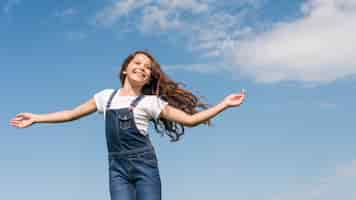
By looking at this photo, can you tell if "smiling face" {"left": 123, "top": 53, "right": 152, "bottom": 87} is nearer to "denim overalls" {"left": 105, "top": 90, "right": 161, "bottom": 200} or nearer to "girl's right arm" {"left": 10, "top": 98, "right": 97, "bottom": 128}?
"denim overalls" {"left": 105, "top": 90, "right": 161, "bottom": 200}

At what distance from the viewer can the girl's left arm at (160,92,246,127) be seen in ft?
24.6

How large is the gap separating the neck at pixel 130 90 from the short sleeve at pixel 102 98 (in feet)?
0.54

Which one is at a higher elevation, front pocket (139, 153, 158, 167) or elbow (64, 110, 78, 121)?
elbow (64, 110, 78, 121)

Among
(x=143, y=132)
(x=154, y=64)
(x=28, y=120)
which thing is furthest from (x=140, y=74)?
(x=28, y=120)

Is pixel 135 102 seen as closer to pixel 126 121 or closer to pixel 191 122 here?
pixel 126 121

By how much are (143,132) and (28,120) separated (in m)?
1.72

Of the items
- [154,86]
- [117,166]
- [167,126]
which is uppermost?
[154,86]

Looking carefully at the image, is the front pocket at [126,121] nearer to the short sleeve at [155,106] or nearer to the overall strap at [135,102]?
the overall strap at [135,102]

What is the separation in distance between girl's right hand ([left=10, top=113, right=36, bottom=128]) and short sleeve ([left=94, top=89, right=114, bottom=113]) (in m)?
0.97

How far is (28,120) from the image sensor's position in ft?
27.7

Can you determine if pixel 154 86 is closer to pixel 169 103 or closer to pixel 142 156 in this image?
pixel 169 103

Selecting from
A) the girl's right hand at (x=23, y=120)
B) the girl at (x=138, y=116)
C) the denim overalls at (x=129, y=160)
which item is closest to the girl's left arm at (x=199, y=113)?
the girl at (x=138, y=116)

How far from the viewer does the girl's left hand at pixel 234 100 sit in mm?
7461

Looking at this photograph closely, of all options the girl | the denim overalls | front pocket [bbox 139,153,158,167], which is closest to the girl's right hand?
the girl
